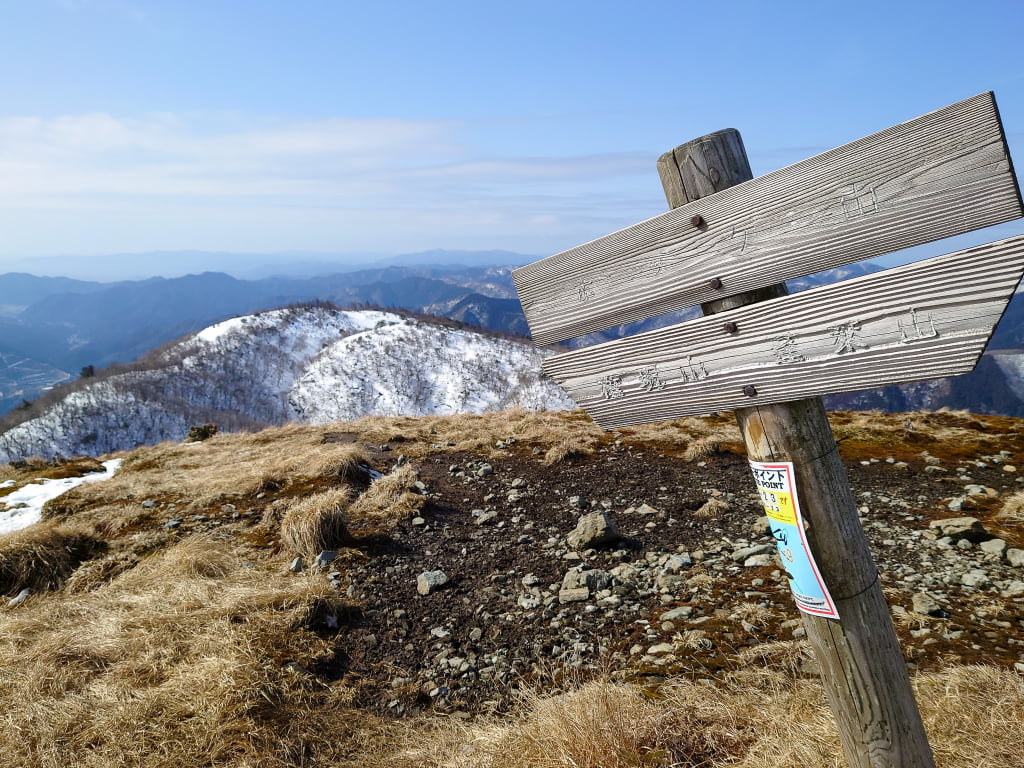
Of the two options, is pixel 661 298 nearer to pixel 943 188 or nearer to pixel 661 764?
pixel 943 188

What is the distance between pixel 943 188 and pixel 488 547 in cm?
676

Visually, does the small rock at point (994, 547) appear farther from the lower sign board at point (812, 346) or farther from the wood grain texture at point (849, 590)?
the lower sign board at point (812, 346)

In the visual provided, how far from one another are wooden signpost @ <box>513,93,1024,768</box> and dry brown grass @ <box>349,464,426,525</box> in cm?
650

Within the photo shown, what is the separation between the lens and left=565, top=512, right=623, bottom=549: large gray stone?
706cm

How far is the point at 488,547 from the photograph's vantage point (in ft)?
24.9

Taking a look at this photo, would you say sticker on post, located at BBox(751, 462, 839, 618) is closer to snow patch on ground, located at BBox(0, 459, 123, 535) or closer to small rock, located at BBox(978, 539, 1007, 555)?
small rock, located at BBox(978, 539, 1007, 555)

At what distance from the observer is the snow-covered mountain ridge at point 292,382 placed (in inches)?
3506

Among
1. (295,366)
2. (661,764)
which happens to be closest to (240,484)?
(661,764)

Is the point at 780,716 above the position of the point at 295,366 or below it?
below

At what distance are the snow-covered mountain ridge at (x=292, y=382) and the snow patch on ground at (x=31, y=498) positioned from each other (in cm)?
6721

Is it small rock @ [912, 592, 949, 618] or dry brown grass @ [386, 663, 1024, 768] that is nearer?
dry brown grass @ [386, 663, 1024, 768]

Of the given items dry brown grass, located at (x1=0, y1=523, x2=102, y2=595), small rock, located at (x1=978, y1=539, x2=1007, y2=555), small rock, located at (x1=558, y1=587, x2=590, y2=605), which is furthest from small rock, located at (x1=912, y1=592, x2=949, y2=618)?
dry brown grass, located at (x1=0, y1=523, x2=102, y2=595)

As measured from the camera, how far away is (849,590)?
2.27m

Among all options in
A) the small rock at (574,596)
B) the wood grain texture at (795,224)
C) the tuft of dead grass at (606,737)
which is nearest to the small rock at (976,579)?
the tuft of dead grass at (606,737)
